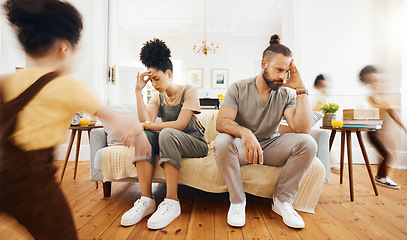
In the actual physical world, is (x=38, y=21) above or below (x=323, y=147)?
above

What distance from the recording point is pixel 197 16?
232 inches

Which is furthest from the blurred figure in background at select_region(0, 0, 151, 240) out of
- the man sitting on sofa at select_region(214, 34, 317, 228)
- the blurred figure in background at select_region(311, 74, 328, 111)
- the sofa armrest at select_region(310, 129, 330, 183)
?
the blurred figure in background at select_region(311, 74, 328, 111)

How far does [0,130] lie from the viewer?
0.49 m

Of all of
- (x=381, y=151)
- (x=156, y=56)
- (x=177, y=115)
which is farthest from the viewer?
(x=381, y=151)

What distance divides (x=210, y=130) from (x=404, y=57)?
111 inches

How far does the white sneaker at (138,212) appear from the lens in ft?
4.12

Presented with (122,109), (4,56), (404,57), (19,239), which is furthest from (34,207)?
(404,57)

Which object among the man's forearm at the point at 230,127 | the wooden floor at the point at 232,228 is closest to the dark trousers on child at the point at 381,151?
the wooden floor at the point at 232,228

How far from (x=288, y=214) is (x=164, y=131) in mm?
896

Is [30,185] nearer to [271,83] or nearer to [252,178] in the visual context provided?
[252,178]

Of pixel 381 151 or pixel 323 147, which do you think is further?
Answer: pixel 381 151

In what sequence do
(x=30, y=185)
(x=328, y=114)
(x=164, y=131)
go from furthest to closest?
(x=328, y=114), (x=164, y=131), (x=30, y=185)

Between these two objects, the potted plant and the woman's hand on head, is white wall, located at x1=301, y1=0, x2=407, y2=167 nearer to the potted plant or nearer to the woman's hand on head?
the potted plant

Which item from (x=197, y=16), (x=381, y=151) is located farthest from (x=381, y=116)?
(x=197, y=16)
